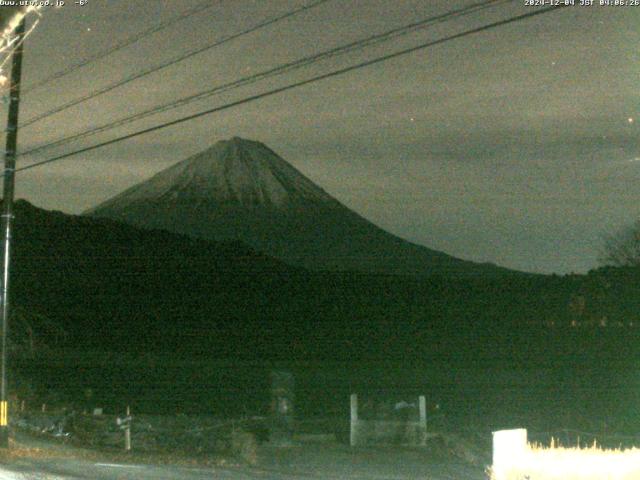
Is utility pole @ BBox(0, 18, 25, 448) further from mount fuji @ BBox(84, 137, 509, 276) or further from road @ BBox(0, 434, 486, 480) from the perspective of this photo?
mount fuji @ BBox(84, 137, 509, 276)

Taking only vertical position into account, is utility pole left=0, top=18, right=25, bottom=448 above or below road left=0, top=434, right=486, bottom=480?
above

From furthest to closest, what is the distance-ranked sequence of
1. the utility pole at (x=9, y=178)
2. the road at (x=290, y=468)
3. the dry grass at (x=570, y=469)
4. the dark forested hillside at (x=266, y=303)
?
the dark forested hillside at (x=266, y=303)
the utility pole at (x=9, y=178)
the road at (x=290, y=468)
the dry grass at (x=570, y=469)

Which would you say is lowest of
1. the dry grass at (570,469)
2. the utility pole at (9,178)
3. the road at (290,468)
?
the road at (290,468)

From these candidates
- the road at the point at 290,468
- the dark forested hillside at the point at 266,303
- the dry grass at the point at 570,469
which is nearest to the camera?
the dry grass at the point at 570,469

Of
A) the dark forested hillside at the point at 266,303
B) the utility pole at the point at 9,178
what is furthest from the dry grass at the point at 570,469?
the dark forested hillside at the point at 266,303

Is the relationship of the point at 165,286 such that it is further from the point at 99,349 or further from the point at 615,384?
the point at 615,384

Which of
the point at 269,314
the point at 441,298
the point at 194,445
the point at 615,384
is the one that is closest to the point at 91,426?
the point at 194,445

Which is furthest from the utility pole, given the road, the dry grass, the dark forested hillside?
the dark forested hillside

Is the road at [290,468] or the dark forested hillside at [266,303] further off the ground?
the dark forested hillside at [266,303]

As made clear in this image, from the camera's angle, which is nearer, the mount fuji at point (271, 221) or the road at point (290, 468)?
the road at point (290, 468)

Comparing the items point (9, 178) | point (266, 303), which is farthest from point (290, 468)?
point (266, 303)

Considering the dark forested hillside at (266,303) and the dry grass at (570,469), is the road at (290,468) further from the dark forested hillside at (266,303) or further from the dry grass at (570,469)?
the dark forested hillside at (266,303)

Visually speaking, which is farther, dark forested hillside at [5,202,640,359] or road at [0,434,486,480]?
dark forested hillside at [5,202,640,359]

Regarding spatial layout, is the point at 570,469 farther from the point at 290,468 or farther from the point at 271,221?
the point at 271,221
